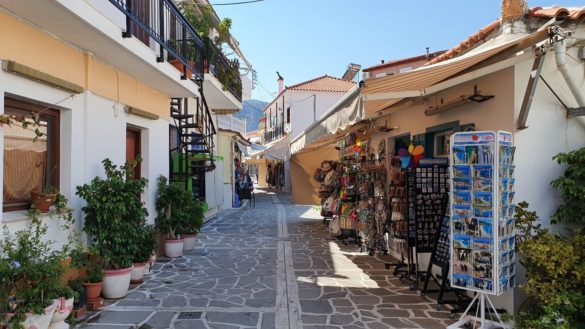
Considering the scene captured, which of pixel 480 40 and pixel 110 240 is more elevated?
pixel 480 40

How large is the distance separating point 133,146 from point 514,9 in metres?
7.00

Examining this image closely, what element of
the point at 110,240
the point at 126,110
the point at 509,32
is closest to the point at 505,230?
the point at 509,32

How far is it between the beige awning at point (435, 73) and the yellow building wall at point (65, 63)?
4030mm

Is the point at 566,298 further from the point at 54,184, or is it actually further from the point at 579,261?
the point at 54,184

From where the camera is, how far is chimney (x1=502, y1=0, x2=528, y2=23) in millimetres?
4832

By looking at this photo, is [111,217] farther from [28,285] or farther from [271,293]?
[271,293]

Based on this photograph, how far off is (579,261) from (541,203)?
0.92 m

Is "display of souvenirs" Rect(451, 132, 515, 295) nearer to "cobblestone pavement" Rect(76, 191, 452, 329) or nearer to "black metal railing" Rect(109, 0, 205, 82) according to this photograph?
"cobblestone pavement" Rect(76, 191, 452, 329)

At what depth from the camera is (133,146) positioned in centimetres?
836

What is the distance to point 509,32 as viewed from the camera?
4.92 metres

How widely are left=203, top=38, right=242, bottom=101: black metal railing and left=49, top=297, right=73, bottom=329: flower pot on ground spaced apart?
7555 mm

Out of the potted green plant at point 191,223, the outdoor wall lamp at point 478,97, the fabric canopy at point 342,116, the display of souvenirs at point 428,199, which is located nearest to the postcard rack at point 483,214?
the outdoor wall lamp at point 478,97

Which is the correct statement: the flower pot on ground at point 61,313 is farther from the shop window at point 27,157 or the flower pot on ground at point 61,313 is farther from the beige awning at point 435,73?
the beige awning at point 435,73

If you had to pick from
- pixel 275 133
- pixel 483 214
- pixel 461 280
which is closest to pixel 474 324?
pixel 461 280
